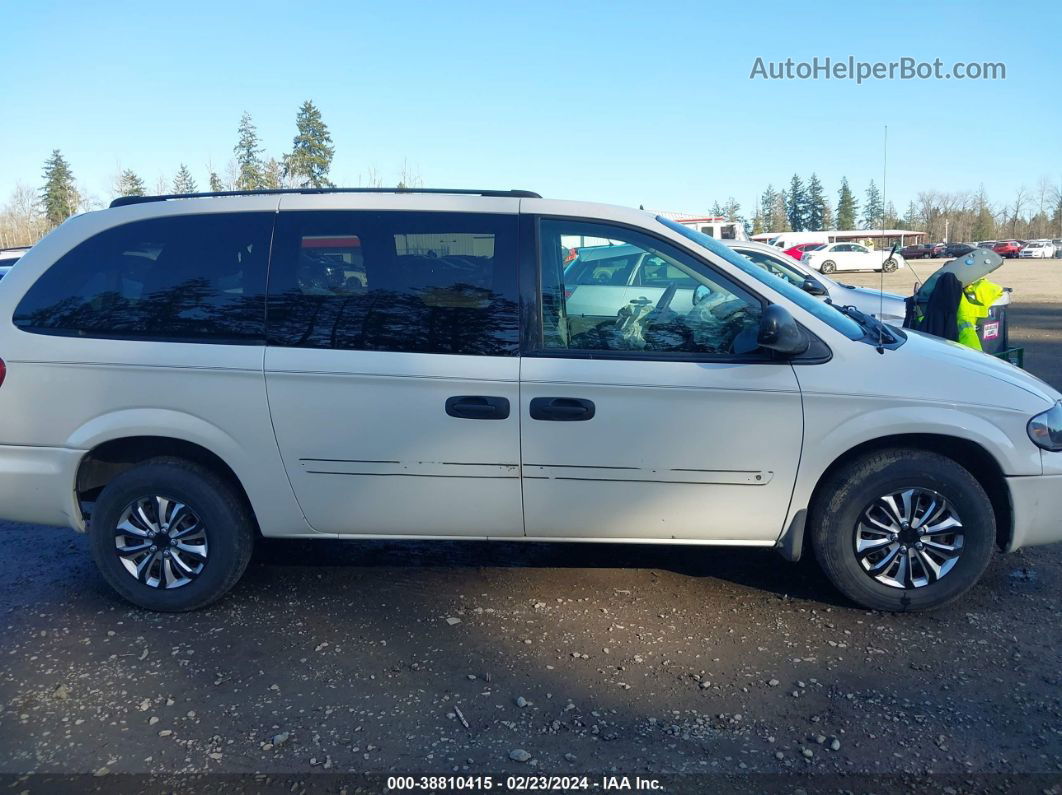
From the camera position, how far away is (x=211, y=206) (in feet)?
13.7

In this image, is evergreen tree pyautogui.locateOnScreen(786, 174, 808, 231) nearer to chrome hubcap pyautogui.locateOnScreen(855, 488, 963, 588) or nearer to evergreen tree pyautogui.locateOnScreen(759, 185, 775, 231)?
evergreen tree pyautogui.locateOnScreen(759, 185, 775, 231)

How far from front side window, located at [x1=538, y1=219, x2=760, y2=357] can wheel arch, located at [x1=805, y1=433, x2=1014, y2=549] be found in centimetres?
71

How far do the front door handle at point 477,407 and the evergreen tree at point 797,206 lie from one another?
93032mm

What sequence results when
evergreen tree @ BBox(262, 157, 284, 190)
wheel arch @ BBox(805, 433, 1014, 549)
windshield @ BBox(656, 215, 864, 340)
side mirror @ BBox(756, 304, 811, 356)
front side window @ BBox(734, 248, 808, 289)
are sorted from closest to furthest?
Answer: side mirror @ BBox(756, 304, 811, 356), wheel arch @ BBox(805, 433, 1014, 549), windshield @ BBox(656, 215, 864, 340), front side window @ BBox(734, 248, 808, 289), evergreen tree @ BBox(262, 157, 284, 190)

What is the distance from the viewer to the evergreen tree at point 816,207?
85188 mm

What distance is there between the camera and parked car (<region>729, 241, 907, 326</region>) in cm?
917

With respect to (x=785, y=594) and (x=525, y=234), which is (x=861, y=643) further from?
(x=525, y=234)

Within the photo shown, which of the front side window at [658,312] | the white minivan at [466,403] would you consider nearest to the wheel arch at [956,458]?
the white minivan at [466,403]

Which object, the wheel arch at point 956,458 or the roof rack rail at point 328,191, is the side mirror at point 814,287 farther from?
the roof rack rail at point 328,191

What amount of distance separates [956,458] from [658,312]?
63.5 inches

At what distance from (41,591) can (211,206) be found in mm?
2297

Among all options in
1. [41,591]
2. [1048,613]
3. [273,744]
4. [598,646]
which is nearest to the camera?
[273,744]

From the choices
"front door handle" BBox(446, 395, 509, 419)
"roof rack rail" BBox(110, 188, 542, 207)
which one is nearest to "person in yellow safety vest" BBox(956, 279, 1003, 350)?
"roof rack rail" BBox(110, 188, 542, 207)

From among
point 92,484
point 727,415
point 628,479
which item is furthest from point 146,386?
point 727,415
